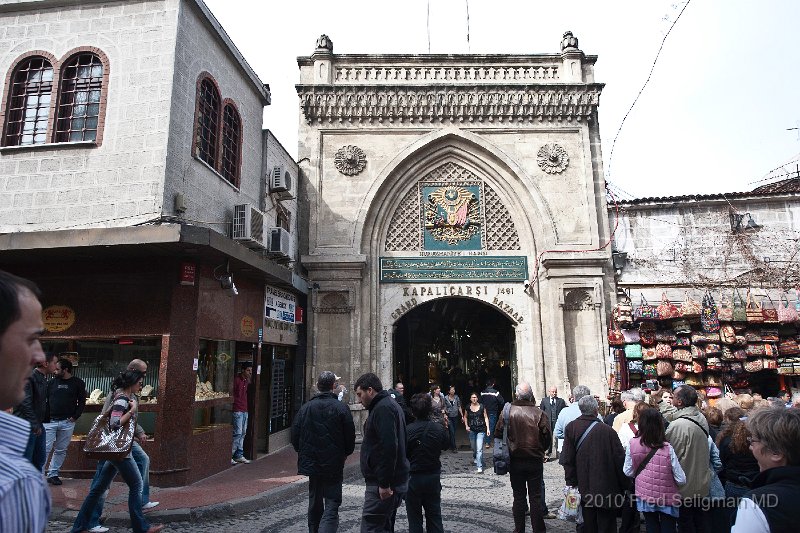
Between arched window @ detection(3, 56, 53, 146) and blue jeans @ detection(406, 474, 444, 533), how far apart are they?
7.91 metres

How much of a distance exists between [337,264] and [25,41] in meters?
7.27

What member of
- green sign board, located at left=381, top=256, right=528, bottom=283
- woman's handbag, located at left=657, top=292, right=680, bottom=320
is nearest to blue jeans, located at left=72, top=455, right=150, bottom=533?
green sign board, located at left=381, top=256, right=528, bottom=283

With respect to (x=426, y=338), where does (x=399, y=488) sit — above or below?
below

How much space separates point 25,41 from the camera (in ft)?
28.1

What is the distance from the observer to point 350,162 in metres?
13.5

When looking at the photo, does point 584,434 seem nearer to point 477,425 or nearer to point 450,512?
point 450,512

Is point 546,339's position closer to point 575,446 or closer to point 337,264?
point 337,264

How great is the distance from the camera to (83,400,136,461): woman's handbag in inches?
197

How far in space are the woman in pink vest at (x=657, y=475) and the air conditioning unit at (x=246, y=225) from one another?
7361 mm

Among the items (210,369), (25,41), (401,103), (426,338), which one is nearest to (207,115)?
(25,41)

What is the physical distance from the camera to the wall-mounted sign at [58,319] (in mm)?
7879

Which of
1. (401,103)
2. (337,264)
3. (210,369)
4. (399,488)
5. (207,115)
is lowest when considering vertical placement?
(399,488)

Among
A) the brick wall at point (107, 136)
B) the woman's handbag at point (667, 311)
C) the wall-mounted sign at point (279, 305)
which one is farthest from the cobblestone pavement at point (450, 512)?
the woman's handbag at point (667, 311)

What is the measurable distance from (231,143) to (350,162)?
3847 millimetres
